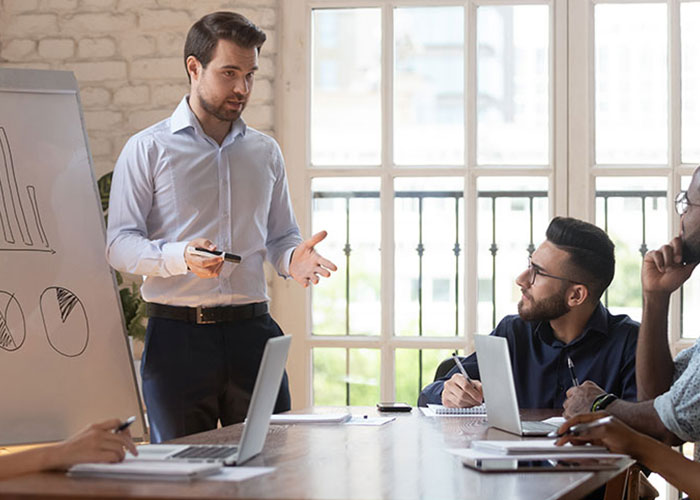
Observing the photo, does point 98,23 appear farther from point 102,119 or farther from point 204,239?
point 204,239

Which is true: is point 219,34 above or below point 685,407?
above

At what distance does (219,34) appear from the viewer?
2.94m

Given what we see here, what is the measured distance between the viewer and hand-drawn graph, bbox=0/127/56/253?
3244 millimetres

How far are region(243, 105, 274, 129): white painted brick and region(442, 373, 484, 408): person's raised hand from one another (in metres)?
1.80

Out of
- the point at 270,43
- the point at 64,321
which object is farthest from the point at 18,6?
the point at 64,321

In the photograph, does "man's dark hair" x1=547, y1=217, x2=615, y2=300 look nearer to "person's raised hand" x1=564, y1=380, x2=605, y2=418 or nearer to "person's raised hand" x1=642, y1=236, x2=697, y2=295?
"person's raised hand" x1=642, y1=236, x2=697, y2=295

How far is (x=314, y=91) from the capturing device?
4.09 m

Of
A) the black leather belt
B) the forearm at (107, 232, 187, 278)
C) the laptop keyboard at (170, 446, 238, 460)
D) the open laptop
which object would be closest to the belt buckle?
the black leather belt

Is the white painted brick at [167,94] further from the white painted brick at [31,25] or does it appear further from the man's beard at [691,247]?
the man's beard at [691,247]

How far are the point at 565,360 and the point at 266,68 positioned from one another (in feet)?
6.43

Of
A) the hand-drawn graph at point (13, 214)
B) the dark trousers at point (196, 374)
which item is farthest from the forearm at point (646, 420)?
the hand-drawn graph at point (13, 214)

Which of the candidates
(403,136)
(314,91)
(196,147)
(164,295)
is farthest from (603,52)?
(164,295)

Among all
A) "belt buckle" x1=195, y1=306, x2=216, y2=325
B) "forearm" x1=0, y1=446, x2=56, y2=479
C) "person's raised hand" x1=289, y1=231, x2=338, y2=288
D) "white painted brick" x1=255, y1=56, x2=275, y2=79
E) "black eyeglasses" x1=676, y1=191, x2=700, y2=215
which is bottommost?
"forearm" x1=0, y1=446, x2=56, y2=479

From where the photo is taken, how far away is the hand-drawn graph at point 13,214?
128 inches
